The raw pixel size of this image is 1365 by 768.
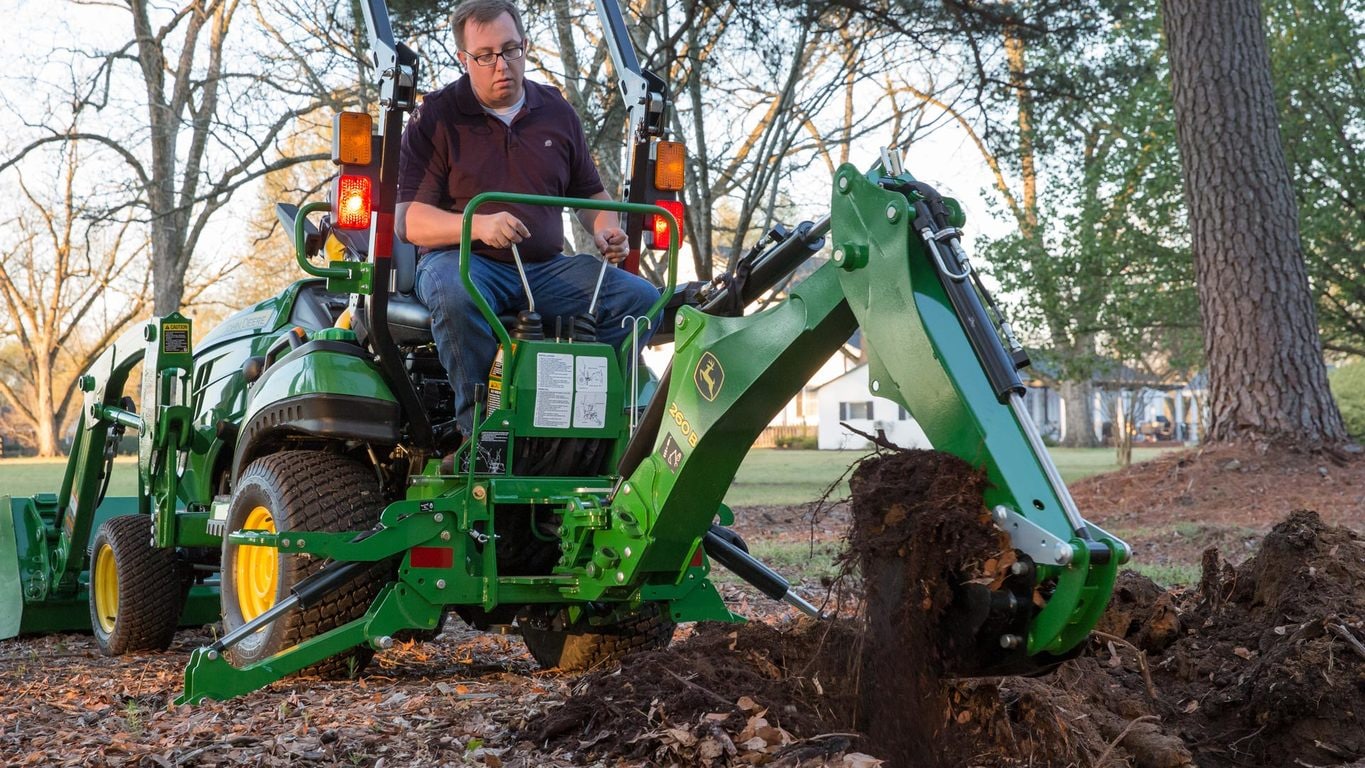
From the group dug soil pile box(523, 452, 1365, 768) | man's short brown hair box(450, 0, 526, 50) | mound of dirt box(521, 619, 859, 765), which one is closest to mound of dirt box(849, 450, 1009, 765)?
dug soil pile box(523, 452, 1365, 768)

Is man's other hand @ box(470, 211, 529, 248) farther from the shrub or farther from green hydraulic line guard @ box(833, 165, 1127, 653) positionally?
the shrub

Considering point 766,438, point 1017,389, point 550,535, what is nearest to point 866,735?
point 1017,389

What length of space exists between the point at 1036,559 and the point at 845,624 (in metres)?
0.70

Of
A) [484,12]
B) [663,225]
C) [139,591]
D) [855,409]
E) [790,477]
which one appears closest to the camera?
[484,12]

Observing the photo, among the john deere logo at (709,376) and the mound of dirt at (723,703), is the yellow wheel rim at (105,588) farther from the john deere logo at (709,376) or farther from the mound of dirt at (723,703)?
the john deere logo at (709,376)

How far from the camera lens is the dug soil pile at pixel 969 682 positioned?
10.5ft

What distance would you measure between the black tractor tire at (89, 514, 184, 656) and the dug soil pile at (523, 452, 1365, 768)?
312cm

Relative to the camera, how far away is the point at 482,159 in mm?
5082

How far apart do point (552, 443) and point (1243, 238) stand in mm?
8160

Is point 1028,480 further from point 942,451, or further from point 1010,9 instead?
point 1010,9

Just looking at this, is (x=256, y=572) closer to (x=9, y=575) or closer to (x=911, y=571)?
(x=9, y=575)

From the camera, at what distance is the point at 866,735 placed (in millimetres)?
3338

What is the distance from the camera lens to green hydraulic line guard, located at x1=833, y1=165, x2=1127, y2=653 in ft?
9.52

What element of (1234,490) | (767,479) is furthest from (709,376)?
(767,479)
